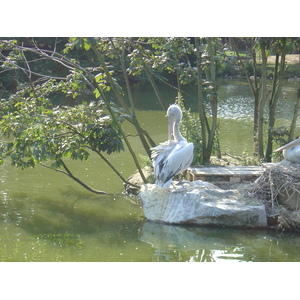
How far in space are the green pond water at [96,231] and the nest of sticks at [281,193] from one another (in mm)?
237

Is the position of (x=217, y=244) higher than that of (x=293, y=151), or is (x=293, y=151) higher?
(x=293, y=151)

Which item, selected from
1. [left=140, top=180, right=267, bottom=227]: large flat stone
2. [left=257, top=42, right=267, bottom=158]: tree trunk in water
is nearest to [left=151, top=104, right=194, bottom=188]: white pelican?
→ [left=140, top=180, right=267, bottom=227]: large flat stone

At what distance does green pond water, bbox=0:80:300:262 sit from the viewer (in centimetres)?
586

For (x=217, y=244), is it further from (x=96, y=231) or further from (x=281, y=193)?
(x=96, y=231)

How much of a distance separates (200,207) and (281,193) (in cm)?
123

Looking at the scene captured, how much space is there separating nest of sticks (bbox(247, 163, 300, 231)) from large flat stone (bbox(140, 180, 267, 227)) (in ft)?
0.63

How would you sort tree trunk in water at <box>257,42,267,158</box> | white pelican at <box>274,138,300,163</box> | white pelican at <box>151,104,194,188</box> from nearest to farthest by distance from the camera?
1. white pelican at <box>151,104,194,188</box>
2. white pelican at <box>274,138,300,163</box>
3. tree trunk in water at <box>257,42,267,158</box>

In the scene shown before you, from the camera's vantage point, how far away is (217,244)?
618 centimetres

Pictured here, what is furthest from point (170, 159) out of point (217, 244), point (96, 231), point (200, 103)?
point (200, 103)

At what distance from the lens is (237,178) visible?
7691 millimetres

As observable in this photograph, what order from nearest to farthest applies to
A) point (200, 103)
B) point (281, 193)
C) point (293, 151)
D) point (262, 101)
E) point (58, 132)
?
point (281, 193), point (293, 151), point (58, 132), point (200, 103), point (262, 101)

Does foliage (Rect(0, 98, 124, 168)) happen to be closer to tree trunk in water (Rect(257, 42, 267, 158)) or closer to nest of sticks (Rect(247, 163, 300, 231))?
nest of sticks (Rect(247, 163, 300, 231))

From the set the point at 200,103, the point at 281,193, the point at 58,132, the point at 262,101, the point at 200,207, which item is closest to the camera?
the point at 200,207

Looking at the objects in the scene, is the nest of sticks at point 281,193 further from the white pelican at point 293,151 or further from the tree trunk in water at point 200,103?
the tree trunk in water at point 200,103
